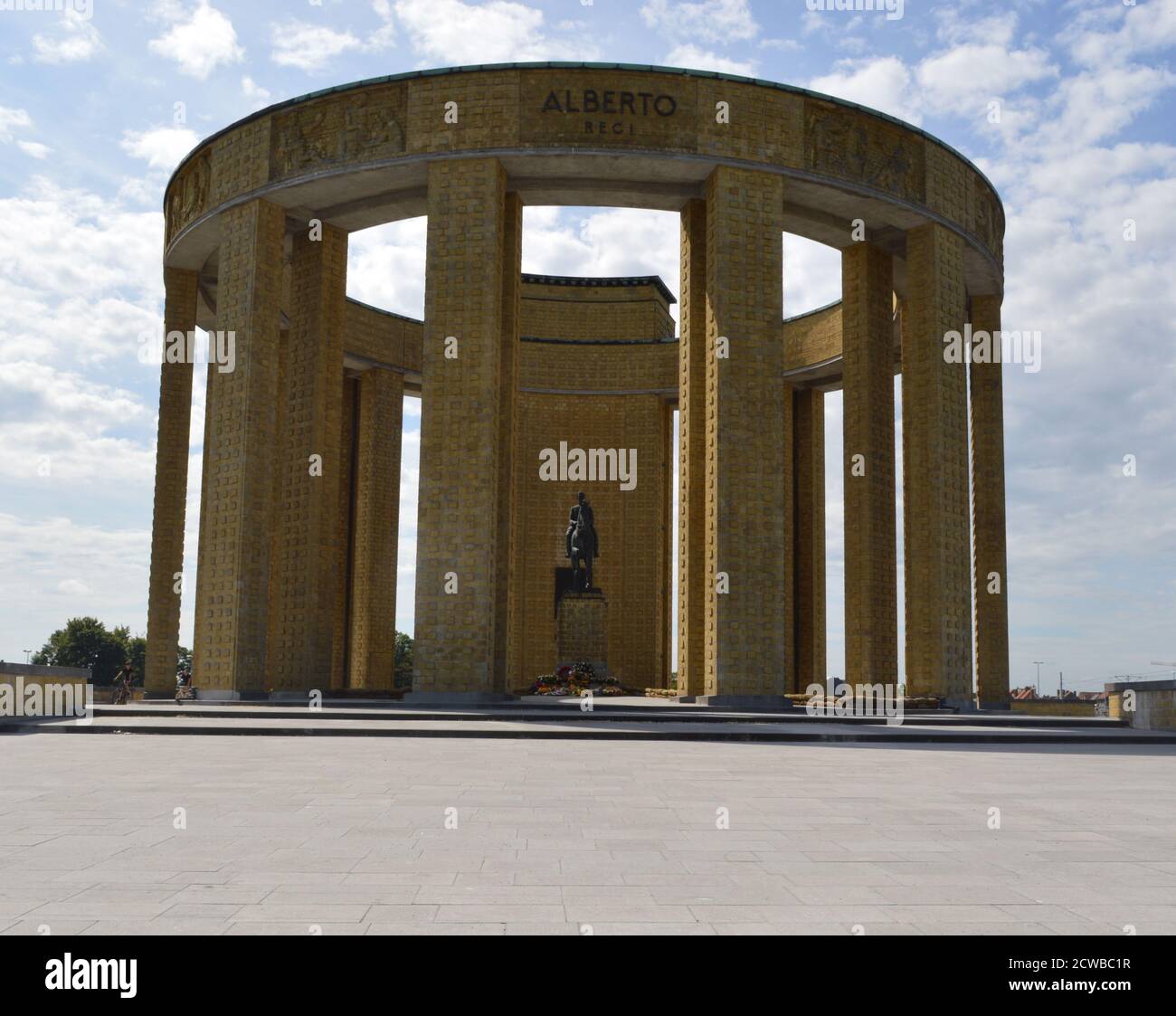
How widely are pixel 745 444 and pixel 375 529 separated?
13133mm

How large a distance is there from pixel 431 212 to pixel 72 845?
58.1ft

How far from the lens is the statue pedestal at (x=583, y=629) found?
96.2ft

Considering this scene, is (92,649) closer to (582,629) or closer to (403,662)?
(403,662)

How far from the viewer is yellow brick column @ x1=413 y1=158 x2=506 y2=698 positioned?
20.1 metres

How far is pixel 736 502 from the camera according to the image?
20.9m

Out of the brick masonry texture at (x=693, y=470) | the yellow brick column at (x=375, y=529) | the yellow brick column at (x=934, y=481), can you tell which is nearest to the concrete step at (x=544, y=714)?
the brick masonry texture at (x=693, y=470)

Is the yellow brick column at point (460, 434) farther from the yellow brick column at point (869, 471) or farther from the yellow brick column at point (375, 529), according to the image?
the yellow brick column at point (375, 529)

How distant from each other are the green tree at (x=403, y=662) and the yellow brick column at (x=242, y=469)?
38.3 m

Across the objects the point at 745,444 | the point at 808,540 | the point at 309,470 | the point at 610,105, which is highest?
the point at 610,105

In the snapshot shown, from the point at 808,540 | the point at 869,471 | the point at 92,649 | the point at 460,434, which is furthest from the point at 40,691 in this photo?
the point at 92,649

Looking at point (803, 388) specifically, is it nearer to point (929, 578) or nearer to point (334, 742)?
point (929, 578)

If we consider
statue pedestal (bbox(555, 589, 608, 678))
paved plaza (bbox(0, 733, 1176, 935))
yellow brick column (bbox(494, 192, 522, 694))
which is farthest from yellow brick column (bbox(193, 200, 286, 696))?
paved plaza (bbox(0, 733, 1176, 935))

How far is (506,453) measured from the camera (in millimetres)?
21406
